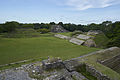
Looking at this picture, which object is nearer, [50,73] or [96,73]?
[50,73]

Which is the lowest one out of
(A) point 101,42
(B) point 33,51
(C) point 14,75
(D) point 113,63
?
(D) point 113,63

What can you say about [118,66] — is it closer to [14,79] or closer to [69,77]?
[69,77]

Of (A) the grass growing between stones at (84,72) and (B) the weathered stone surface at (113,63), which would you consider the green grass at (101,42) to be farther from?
(A) the grass growing between stones at (84,72)

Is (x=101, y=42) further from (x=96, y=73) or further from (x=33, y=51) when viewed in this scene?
(x=33, y=51)

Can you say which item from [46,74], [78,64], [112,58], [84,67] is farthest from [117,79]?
[46,74]

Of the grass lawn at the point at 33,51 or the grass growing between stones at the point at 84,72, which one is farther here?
the grass lawn at the point at 33,51

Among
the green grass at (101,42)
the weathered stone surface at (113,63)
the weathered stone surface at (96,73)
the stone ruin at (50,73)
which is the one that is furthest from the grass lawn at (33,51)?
the green grass at (101,42)

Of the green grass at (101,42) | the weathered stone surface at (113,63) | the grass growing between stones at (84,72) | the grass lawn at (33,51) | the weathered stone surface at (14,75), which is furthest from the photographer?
the green grass at (101,42)

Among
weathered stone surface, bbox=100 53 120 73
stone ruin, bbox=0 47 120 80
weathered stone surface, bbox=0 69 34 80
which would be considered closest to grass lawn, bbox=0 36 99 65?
weathered stone surface, bbox=0 69 34 80

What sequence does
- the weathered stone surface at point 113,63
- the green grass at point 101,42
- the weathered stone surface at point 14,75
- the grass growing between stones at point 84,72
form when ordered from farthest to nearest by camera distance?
1. the green grass at point 101,42
2. the weathered stone surface at point 113,63
3. the grass growing between stones at point 84,72
4. the weathered stone surface at point 14,75

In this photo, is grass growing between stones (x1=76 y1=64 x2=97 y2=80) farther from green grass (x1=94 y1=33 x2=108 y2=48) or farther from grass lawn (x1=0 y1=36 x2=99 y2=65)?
green grass (x1=94 y1=33 x2=108 y2=48)

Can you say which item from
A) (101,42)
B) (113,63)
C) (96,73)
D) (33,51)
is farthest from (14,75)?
(101,42)

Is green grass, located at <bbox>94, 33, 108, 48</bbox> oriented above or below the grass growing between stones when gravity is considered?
above

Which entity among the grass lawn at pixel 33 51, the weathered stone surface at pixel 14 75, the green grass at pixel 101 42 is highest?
the green grass at pixel 101 42
